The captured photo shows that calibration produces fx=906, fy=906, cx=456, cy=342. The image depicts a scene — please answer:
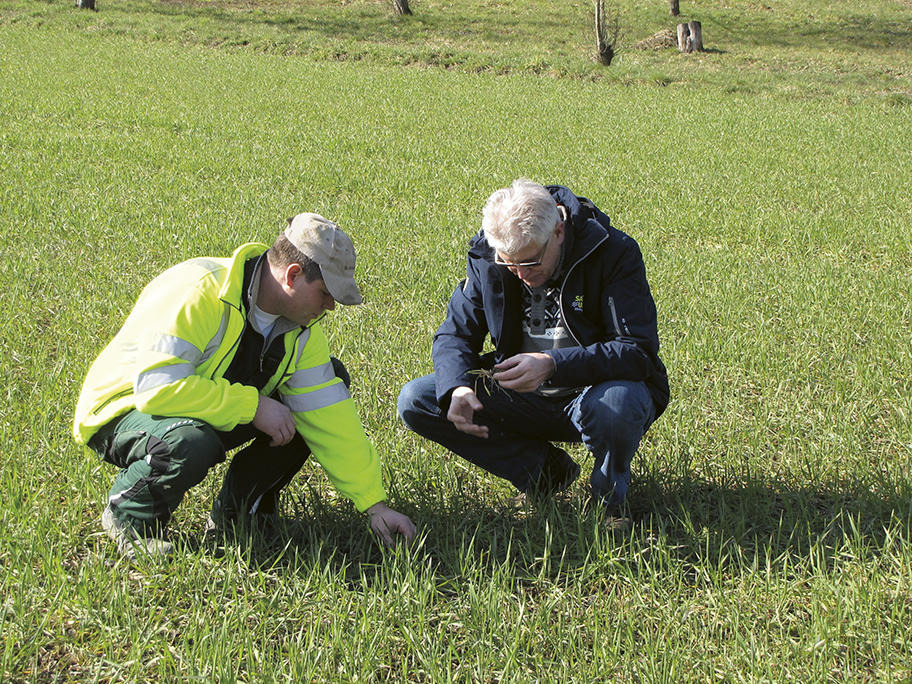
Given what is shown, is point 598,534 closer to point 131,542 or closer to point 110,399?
point 131,542

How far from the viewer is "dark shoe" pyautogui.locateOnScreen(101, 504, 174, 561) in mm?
2840

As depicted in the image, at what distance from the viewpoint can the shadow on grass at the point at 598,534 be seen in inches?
115

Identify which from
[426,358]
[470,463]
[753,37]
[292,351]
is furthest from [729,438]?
[753,37]

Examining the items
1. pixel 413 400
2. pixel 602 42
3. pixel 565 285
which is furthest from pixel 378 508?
pixel 602 42

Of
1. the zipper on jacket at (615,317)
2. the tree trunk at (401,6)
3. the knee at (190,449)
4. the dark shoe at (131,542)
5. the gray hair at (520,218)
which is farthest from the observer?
the tree trunk at (401,6)

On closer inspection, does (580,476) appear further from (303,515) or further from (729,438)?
(303,515)

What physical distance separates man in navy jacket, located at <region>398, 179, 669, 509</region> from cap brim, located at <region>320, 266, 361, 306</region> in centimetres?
54

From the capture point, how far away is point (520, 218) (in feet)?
9.69

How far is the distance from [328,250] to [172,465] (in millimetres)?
799

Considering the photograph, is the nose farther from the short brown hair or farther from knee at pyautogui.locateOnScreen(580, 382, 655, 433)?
the short brown hair

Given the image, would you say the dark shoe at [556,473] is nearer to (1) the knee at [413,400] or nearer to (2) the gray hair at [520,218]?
(1) the knee at [413,400]

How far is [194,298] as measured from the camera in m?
2.77

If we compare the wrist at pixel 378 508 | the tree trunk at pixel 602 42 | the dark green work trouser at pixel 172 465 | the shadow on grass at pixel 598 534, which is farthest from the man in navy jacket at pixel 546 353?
the tree trunk at pixel 602 42

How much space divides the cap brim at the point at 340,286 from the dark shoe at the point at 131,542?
954mm
